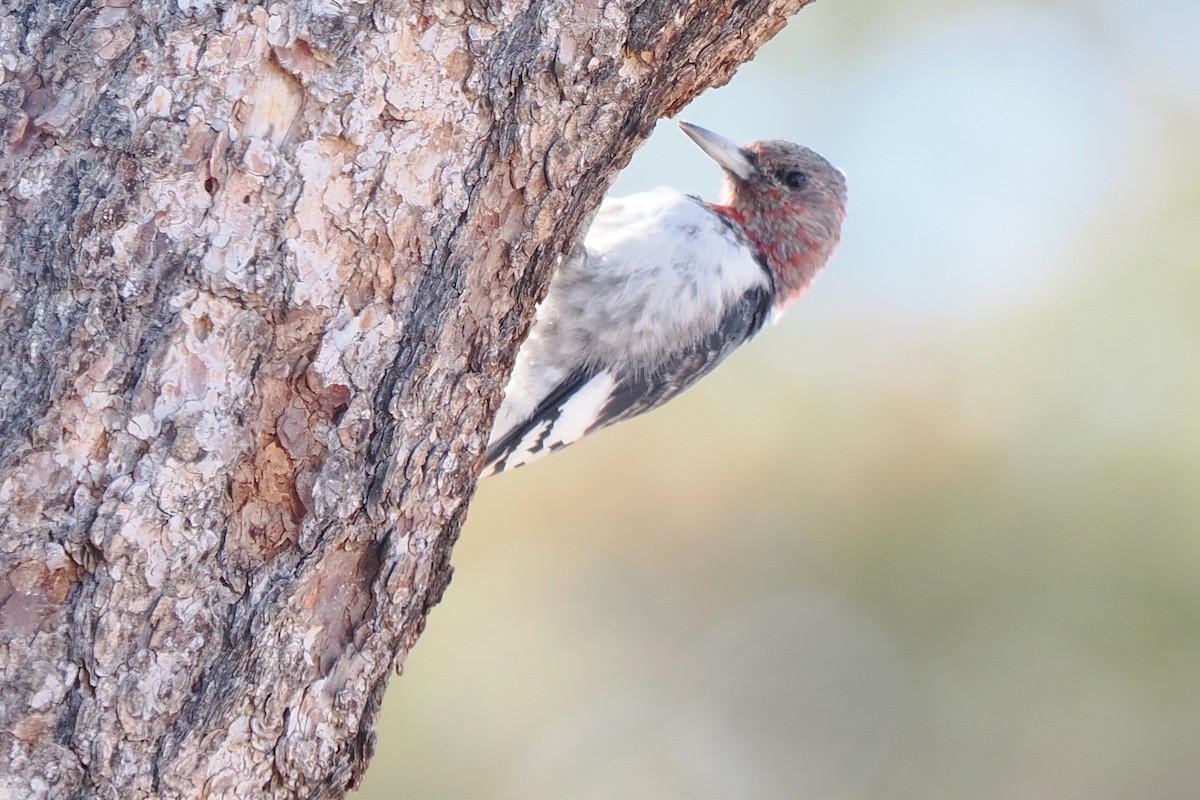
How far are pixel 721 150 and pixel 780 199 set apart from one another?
281 mm

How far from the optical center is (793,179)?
395 cm

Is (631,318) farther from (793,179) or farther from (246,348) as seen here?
(246,348)

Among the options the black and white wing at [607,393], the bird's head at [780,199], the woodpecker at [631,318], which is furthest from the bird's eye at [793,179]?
the black and white wing at [607,393]

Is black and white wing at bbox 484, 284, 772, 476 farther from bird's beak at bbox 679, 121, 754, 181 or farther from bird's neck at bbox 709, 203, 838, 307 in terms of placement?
bird's beak at bbox 679, 121, 754, 181

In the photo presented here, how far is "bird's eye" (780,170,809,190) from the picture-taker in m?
3.95

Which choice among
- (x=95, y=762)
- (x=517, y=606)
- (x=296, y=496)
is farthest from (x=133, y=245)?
(x=517, y=606)

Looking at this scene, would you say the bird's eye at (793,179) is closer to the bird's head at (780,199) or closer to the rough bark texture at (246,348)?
the bird's head at (780,199)

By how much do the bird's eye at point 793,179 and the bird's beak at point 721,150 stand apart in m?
0.12

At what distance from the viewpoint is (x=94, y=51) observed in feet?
5.14

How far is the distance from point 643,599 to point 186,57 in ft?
18.9

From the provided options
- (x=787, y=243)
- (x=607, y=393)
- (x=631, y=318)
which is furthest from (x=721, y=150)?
(x=607, y=393)

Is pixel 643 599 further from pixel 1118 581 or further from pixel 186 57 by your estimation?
pixel 186 57

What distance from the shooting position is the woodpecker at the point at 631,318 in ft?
10.8

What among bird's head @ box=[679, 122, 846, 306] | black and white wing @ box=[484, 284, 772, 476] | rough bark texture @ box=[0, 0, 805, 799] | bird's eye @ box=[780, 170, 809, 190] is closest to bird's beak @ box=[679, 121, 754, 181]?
bird's head @ box=[679, 122, 846, 306]
